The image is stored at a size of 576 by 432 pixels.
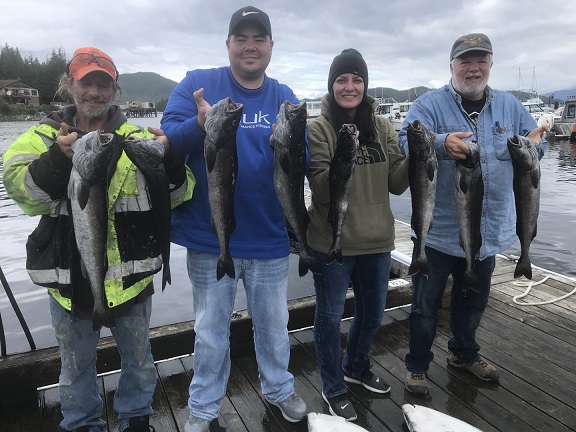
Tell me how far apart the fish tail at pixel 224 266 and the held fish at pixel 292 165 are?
0.53 m

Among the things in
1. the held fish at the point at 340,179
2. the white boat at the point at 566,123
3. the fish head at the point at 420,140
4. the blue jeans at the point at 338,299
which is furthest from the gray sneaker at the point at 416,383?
the white boat at the point at 566,123

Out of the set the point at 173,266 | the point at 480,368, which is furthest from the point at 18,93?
the point at 480,368

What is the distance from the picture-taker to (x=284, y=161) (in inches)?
113

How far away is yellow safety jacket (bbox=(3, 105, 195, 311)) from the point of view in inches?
103

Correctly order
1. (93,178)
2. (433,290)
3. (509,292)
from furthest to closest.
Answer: (509,292), (433,290), (93,178)

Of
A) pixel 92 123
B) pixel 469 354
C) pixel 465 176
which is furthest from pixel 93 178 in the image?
pixel 469 354

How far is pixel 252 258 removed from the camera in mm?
3129

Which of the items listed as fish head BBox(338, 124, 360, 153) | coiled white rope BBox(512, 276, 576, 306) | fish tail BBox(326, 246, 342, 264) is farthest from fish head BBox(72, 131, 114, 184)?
coiled white rope BBox(512, 276, 576, 306)

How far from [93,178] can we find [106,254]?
58cm

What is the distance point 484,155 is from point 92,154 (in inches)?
116

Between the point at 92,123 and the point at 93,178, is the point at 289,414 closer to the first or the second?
the point at 93,178

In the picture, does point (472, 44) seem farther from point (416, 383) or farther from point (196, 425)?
point (196, 425)

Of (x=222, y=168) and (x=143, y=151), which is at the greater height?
(x=143, y=151)

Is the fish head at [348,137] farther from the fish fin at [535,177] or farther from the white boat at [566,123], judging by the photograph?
the white boat at [566,123]
